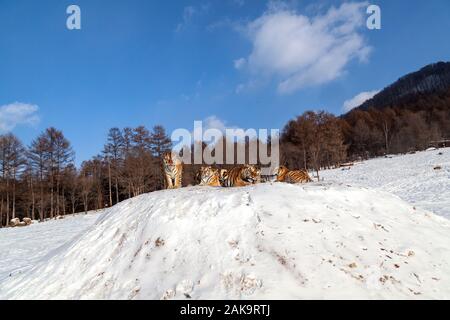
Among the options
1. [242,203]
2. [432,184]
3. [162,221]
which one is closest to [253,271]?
[242,203]

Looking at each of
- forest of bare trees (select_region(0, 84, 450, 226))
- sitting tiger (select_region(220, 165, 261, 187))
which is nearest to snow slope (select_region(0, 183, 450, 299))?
sitting tiger (select_region(220, 165, 261, 187))

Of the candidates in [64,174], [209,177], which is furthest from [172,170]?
[64,174]

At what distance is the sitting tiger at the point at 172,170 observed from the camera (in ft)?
34.2

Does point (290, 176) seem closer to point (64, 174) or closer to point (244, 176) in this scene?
point (244, 176)

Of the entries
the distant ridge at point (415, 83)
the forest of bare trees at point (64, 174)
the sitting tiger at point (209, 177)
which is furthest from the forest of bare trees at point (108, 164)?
the distant ridge at point (415, 83)

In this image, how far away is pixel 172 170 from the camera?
10.5 metres

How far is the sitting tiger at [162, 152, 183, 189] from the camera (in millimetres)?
10438

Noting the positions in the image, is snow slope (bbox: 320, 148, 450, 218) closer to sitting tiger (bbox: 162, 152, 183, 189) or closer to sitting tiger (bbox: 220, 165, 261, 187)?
sitting tiger (bbox: 220, 165, 261, 187)

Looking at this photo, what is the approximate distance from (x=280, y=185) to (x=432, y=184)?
20.2 meters

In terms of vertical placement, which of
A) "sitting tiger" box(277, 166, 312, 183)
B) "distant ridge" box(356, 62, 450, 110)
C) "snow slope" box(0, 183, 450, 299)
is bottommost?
"snow slope" box(0, 183, 450, 299)

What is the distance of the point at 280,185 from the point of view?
25.4ft

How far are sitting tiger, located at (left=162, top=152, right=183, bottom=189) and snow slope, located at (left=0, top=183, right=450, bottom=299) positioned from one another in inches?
95.3

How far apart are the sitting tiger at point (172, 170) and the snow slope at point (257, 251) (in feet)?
7.94

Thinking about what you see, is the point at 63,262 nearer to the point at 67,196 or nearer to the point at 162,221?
the point at 162,221
